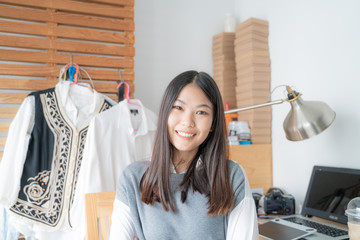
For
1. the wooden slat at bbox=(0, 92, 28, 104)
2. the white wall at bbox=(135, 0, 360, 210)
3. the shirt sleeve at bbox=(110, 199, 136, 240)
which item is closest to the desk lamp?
the white wall at bbox=(135, 0, 360, 210)

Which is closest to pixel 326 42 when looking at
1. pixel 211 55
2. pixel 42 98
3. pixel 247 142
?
pixel 247 142

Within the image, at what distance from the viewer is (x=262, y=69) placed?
7.18 ft

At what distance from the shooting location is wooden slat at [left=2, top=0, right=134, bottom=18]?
1835mm

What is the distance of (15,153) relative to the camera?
167 centimetres

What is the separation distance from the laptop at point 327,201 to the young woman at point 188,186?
416 millimetres

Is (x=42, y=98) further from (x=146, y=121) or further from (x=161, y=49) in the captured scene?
(x=161, y=49)

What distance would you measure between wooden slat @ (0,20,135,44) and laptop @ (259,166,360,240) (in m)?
1.40

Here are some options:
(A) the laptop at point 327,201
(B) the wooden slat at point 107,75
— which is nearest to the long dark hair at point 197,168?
(A) the laptop at point 327,201

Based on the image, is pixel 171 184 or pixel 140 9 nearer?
pixel 171 184

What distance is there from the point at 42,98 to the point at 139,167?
33.4 inches

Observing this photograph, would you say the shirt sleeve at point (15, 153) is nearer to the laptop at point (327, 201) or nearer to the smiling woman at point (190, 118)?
the smiling woman at point (190, 118)

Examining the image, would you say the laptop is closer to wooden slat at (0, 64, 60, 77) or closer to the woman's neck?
the woman's neck

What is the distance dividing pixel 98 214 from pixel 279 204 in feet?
3.34

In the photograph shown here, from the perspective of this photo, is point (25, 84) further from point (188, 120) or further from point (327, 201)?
point (327, 201)
